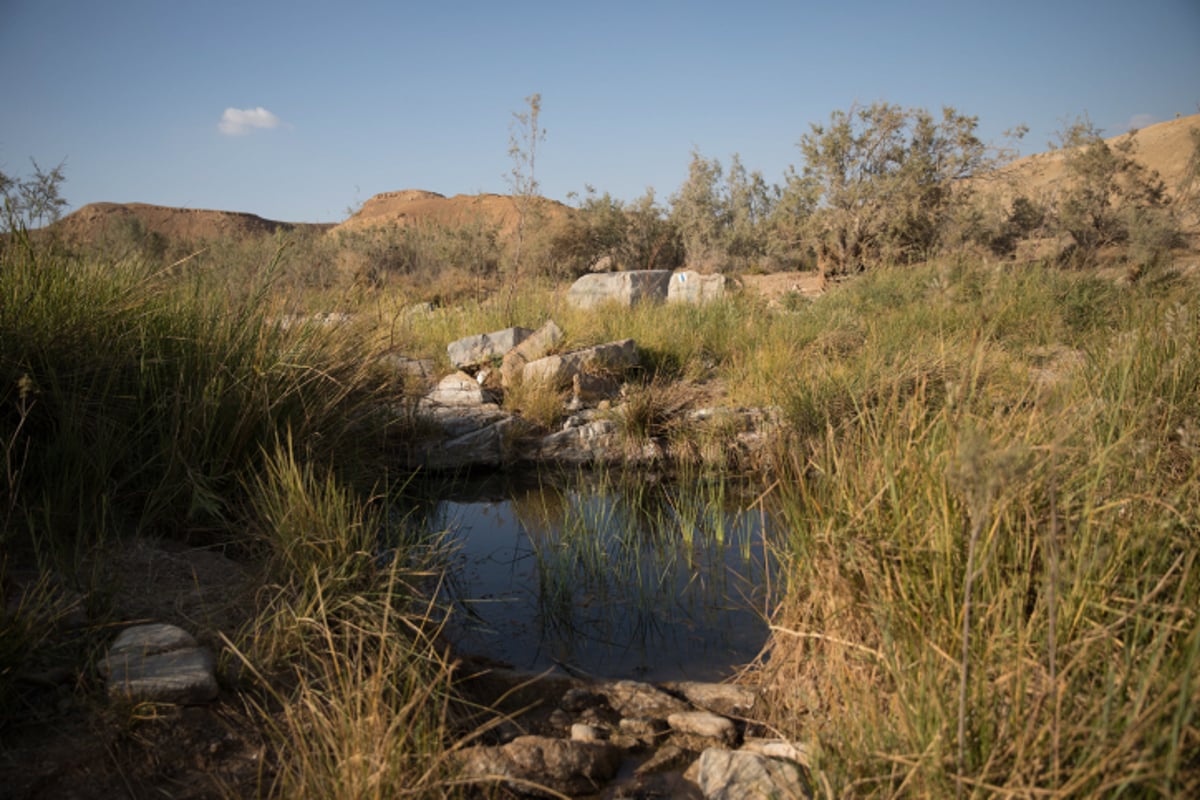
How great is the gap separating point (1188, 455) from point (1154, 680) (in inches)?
68.2

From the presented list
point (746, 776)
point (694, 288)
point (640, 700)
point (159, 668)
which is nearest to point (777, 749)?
point (746, 776)

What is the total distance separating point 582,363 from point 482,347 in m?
1.21

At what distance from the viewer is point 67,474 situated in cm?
293

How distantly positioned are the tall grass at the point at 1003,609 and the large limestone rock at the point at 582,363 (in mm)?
3906

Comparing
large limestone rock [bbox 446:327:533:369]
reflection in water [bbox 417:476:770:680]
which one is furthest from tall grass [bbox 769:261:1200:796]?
large limestone rock [bbox 446:327:533:369]

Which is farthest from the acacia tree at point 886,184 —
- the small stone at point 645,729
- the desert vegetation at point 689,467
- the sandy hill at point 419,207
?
the sandy hill at point 419,207

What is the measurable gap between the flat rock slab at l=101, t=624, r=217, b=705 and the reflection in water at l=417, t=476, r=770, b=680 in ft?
3.51

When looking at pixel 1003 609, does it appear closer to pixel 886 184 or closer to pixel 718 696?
pixel 718 696

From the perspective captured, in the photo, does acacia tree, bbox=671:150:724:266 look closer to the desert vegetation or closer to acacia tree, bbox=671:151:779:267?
acacia tree, bbox=671:151:779:267

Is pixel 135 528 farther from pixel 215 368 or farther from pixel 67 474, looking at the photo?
pixel 215 368

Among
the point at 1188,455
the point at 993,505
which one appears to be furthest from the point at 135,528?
the point at 1188,455

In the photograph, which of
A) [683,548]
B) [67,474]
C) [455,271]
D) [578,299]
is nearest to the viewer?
[67,474]

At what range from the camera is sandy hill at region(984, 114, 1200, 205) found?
47.4 ft

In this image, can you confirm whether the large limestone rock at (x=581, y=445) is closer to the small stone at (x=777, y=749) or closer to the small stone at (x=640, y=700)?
the small stone at (x=640, y=700)
